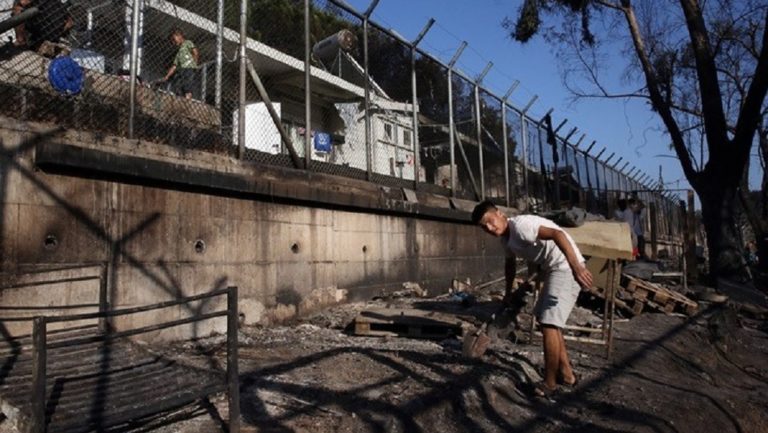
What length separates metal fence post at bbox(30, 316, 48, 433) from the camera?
2436 mm

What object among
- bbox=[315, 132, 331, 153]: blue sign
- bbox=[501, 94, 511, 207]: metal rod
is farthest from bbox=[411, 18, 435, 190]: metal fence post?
bbox=[501, 94, 511, 207]: metal rod

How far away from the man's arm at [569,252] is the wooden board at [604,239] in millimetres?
1652

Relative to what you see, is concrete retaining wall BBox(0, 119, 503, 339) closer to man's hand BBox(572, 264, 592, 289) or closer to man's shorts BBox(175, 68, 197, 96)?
man's shorts BBox(175, 68, 197, 96)

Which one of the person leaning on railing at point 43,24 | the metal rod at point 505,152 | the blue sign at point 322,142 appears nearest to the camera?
the person leaning on railing at point 43,24

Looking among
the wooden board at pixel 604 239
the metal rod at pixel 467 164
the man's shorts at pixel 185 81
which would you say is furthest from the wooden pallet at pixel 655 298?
the man's shorts at pixel 185 81

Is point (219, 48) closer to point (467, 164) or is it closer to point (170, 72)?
point (170, 72)

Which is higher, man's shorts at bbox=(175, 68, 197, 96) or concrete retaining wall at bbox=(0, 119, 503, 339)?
man's shorts at bbox=(175, 68, 197, 96)

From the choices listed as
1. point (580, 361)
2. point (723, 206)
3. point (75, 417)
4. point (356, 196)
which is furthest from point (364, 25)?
point (723, 206)

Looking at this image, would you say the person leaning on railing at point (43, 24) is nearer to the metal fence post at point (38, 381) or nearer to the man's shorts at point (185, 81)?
the man's shorts at point (185, 81)

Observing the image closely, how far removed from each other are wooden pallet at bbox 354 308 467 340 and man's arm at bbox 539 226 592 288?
2.06m

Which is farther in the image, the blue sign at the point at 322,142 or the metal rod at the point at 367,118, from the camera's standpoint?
the metal rod at the point at 367,118

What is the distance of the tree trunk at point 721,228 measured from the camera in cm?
1252

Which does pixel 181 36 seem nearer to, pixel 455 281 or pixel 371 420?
pixel 371 420

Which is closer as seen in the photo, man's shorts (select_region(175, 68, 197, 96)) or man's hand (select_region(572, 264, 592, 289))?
man's hand (select_region(572, 264, 592, 289))
